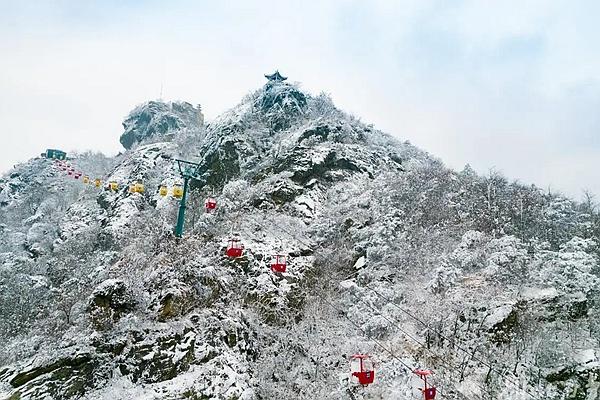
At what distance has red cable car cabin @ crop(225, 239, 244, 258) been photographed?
20.0m

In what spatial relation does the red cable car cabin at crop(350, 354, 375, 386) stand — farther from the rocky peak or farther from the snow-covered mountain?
the rocky peak

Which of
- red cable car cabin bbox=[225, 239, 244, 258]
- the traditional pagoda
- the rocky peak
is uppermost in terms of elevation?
the rocky peak

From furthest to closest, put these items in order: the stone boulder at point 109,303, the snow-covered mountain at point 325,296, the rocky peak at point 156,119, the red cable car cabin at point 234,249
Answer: the rocky peak at point 156,119 → the red cable car cabin at point 234,249 → the stone boulder at point 109,303 → the snow-covered mountain at point 325,296

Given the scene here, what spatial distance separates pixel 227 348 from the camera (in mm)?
17719

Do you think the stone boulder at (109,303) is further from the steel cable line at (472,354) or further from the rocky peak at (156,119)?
the rocky peak at (156,119)

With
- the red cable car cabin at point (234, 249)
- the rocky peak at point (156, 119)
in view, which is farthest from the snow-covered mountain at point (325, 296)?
the rocky peak at point (156, 119)

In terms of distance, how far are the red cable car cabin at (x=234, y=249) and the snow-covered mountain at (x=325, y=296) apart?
0.73m

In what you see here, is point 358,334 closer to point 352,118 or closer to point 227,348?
point 227,348

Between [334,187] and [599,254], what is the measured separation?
1804 centimetres

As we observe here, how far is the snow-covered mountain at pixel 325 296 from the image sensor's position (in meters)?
15.8

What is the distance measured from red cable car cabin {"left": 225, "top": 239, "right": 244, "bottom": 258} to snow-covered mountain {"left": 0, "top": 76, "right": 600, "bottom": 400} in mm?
731

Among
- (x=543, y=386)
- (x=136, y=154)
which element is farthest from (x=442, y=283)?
(x=136, y=154)

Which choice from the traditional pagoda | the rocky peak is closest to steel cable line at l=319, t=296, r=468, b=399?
the traditional pagoda

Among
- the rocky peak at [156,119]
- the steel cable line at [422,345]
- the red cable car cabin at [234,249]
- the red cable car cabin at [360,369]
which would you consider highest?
the rocky peak at [156,119]
